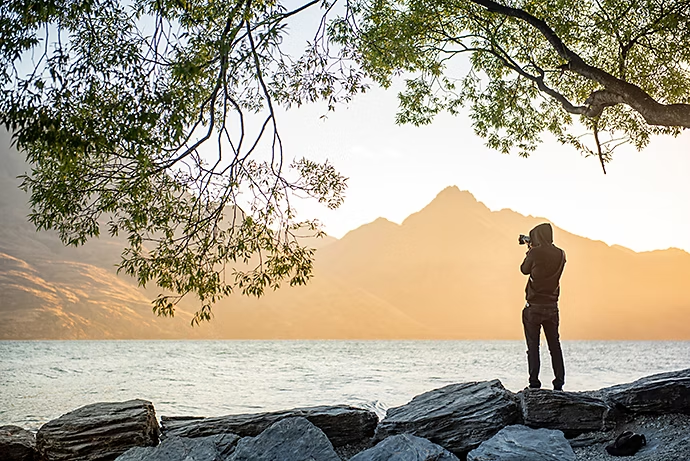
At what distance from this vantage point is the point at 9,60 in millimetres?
6703

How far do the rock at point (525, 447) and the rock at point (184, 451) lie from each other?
2900 mm

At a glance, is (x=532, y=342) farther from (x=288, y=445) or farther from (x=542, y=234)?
(x=288, y=445)

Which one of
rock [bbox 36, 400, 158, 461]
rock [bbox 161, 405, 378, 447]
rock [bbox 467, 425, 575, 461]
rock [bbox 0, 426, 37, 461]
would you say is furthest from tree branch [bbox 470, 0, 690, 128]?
rock [bbox 0, 426, 37, 461]

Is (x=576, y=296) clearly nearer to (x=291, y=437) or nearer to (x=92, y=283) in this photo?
(x=92, y=283)

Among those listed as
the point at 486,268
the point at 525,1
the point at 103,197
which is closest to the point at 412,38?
the point at 525,1

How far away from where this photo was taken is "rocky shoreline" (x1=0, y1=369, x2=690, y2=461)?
612 cm

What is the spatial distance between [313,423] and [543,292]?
427 centimetres

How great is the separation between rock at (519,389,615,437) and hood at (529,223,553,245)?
2.63 meters

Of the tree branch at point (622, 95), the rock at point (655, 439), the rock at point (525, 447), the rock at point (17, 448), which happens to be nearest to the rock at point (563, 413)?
the rock at point (655, 439)

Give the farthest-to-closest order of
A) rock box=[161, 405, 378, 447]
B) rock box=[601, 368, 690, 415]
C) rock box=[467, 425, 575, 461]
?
rock box=[161, 405, 378, 447] → rock box=[601, 368, 690, 415] → rock box=[467, 425, 575, 461]

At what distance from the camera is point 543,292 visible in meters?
9.08

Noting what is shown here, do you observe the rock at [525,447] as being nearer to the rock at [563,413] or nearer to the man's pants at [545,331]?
the rock at [563,413]

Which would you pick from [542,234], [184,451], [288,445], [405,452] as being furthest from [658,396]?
[184,451]

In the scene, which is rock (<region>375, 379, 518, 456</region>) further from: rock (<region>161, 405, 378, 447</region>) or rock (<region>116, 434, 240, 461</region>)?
rock (<region>116, 434, 240, 461</region>)
